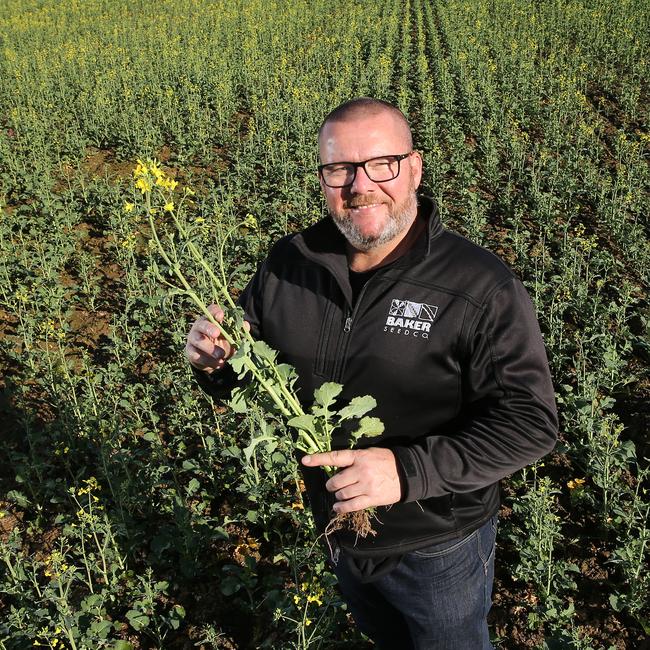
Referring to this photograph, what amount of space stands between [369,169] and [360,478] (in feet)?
3.60

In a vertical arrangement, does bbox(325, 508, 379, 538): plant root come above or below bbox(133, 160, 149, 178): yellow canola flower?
below

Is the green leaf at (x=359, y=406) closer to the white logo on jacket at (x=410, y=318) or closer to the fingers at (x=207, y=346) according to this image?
the white logo on jacket at (x=410, y=318)

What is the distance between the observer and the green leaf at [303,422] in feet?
5.92

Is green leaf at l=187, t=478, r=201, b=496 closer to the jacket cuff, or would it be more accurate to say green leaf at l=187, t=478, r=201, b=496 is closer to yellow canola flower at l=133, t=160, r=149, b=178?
the jacket cuff

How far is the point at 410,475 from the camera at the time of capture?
1.84 meters

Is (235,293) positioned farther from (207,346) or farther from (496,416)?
(496,416)

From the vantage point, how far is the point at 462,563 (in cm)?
221

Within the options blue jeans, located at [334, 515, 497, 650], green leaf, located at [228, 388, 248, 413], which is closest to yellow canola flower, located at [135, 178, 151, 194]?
green leaf, located at [228, 388, 248, 413]

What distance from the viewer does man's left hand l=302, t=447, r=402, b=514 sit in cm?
180

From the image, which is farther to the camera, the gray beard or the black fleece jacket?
the gray beard

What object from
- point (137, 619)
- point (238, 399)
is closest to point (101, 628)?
point (137, 619)

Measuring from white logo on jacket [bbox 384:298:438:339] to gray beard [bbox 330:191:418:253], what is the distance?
253mm

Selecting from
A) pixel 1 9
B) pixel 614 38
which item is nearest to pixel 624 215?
pixel 614 38

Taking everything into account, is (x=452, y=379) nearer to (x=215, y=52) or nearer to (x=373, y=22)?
(x=215, y=52)
